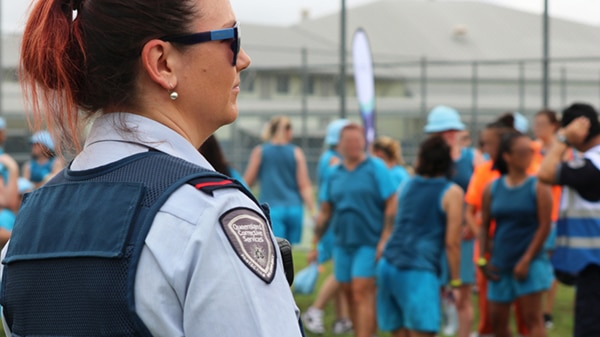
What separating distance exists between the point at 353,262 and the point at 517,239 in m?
1.54

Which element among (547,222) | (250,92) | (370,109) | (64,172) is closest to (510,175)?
(547,222)

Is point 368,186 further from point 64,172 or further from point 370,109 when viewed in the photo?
point 64,172

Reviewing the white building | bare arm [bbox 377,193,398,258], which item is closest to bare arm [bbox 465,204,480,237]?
bare arm [bbox 377,193,398,258]

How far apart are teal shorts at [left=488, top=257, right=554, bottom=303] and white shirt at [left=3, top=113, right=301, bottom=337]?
558 centimetres

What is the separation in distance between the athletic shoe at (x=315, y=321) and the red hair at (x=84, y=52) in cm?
717

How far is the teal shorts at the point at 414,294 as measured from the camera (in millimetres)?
6508

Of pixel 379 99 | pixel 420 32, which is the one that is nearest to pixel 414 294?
pixel 379 99

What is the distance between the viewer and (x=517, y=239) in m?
6.84

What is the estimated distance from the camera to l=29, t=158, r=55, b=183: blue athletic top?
1089 cm

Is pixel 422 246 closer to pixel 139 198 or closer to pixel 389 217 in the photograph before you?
pixel 389 217

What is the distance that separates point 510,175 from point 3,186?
13.8 ft

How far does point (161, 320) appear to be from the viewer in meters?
1.35

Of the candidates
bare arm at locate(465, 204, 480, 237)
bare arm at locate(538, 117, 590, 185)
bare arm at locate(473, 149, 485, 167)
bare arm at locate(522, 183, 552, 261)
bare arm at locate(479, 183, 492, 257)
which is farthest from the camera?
bare arm at locate(473, 149, 485, 167)

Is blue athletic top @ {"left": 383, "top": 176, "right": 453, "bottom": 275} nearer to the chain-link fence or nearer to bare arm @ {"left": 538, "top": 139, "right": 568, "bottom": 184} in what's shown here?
bare arm @ {"left": 538, "top": 139, "right": 568, "bottom": 184}
